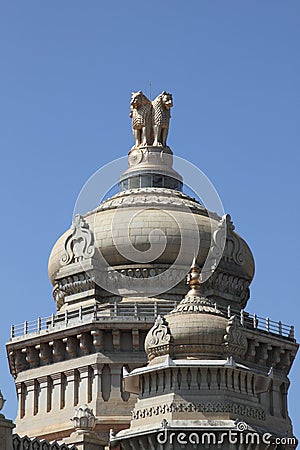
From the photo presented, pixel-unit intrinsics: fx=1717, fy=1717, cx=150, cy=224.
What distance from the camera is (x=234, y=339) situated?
78.0m

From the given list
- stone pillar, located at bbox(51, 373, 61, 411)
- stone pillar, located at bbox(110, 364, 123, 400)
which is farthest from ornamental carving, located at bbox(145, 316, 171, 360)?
stone pillar, located at bbox(51, 373, 61, 411)

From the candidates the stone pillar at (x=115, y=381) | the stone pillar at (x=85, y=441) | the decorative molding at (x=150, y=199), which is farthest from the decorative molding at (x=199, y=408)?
the decorative molding at (x=150, y=199)

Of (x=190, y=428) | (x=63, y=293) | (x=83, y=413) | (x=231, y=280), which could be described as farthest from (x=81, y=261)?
(x=190, y=428)

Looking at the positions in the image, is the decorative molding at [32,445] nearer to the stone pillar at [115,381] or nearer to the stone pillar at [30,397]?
the stone pillar at [115,381]

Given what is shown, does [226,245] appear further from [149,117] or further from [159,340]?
[159,340]

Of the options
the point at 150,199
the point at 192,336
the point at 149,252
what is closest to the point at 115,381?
the point at 149,252

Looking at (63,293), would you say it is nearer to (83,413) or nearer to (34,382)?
(34,382)

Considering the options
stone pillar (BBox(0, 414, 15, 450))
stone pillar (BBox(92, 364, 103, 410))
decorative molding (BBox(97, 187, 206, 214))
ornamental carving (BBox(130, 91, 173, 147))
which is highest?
ornamental carving (BBox(130, 91, 173, 147))

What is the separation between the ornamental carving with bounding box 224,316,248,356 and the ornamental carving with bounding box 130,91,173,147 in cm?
2719

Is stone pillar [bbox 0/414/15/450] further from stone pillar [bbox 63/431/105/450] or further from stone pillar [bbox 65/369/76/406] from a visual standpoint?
stone pillar [bbox 65/369/76/406]

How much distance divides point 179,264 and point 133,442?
22.3 m

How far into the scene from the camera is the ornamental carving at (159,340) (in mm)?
77062

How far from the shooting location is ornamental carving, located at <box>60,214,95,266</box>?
3853 inches

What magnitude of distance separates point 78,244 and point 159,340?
22050 mm
